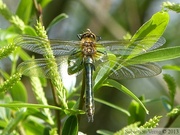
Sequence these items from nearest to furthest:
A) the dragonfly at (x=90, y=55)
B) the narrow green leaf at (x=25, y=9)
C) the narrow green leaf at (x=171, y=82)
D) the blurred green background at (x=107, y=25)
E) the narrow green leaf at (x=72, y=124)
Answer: the narrow green leaf at (x=72, y=124) < the dragonfly at (x=90, y=55) < the narrow green leaf at (x=171, y=82) < the narrow green leaf at (x=25, y=9) < the blurred green background at (x=107, y=25)

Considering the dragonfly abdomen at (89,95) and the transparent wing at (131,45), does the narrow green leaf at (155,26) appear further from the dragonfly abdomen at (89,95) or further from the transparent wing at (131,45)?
the dragonfly abdomen at (89,95)

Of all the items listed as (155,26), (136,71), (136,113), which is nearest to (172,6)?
(155,26)

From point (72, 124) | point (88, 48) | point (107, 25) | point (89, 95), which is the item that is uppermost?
point (107, 25)

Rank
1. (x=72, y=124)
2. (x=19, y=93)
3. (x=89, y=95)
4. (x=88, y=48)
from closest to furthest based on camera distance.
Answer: (x=72, y=124) → (x=89, y=95) → (x=88, y=48) → (x=19, y=93)

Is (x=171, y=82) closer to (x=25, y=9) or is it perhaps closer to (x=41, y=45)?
(x=41, y=45)

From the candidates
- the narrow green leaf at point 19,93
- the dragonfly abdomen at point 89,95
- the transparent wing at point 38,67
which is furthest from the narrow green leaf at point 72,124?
the narrow green leaf at point 19,93

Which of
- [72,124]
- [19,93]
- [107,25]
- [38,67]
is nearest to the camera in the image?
[72,124]

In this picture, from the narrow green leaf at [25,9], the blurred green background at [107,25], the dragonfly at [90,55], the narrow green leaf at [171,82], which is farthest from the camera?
the blurred green background at [107,25]

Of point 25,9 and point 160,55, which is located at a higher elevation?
point 25,9
